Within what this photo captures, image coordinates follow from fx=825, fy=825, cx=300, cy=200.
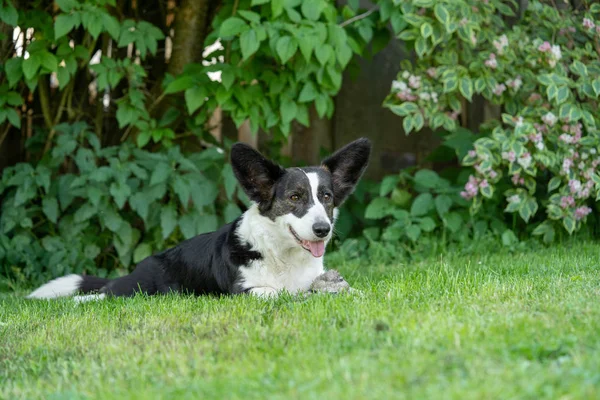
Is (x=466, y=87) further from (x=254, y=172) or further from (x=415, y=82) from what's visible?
(x=254, y=172)


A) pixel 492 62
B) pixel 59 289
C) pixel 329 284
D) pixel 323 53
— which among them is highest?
pixel 323 53

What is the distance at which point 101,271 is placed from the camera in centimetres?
565

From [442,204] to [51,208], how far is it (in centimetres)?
265

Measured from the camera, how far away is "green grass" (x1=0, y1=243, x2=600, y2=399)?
6.81 ft

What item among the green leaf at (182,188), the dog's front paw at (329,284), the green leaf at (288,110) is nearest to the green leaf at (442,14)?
the green leaf at (288,110)

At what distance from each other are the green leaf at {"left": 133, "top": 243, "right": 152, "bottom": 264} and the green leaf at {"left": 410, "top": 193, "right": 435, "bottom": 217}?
1.84m

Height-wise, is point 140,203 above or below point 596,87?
below

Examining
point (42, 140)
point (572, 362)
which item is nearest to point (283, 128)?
point (42, 140)

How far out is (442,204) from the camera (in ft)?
18.6

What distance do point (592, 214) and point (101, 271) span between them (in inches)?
133

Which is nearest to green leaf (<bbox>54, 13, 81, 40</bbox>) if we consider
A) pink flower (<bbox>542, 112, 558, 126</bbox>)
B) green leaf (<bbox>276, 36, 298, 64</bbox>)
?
green leaf (<bbox>276, 36, 298, 64</bbox>)

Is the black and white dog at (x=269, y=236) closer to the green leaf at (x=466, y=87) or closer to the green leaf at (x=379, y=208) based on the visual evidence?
the green leaf at (x=466, y=87)

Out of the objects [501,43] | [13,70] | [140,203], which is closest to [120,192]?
[140,203]

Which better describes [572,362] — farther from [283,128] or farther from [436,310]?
[283,128]
